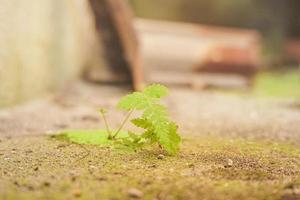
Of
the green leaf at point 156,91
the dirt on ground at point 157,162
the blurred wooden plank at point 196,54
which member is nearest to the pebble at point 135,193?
the dirt on ground at point 157,162

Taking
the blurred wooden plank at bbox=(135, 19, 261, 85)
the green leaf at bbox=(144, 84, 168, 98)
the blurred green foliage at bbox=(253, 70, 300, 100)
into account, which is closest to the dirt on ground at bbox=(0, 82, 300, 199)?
the green leaf at bbox=(144, 84, 168, 98)

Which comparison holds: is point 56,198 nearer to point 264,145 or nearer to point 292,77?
point 264,145

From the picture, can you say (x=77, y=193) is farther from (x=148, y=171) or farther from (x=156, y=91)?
(x=156, y=91)

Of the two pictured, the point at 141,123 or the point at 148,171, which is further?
the point at 141,123

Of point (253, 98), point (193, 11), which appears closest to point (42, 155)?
point (253, 98)

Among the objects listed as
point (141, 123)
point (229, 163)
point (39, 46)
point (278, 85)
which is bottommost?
point (229, 163)

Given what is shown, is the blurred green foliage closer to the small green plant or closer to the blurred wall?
the blurred wall

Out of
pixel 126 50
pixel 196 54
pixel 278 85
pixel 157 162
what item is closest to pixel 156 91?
pixel 157 162
